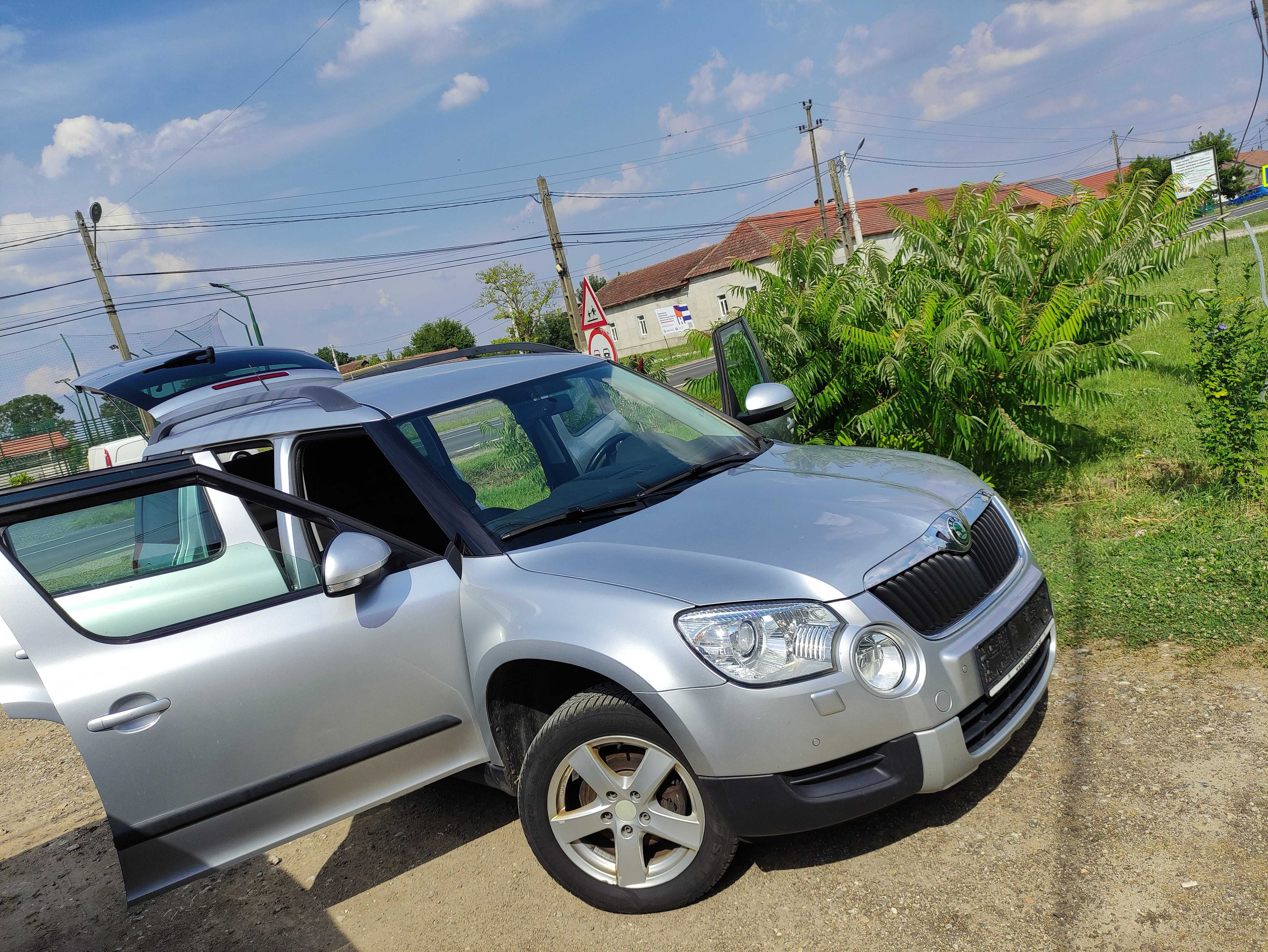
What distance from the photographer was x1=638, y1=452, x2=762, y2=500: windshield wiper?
3.54 metres

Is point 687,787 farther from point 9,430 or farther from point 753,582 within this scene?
point 9,430

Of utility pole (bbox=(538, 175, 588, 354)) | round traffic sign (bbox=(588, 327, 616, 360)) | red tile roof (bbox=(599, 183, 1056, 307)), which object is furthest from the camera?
red tile roof (bbox=(599, 183, 1056, 307))

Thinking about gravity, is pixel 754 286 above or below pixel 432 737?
above

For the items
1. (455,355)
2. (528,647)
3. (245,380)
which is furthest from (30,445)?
(528,647)

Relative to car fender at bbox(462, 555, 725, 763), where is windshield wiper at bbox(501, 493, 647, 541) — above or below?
above

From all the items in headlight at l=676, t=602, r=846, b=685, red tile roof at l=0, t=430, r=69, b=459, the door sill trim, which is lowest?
the door sill trim

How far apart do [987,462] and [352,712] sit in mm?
5731

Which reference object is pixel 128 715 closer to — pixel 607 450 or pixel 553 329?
pixel 607 450

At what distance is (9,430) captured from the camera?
1044 inches

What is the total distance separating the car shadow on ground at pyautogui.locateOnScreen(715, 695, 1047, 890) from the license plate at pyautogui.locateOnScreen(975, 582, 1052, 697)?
0.41m

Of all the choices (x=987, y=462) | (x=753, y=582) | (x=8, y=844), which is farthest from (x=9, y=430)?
(x=753, y=582)

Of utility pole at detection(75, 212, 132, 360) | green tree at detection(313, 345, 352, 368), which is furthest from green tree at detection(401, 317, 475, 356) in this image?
utility pole at detection(75, 212, 132, 360)

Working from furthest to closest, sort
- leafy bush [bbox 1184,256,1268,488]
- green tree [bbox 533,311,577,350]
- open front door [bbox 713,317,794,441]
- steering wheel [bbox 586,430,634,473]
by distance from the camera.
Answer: green tree [bbox 533,311,577,350], leafy bush [bbox 1184,256,1268,488], open front door [bbox 713,317,794,441], steering wheel [bbox 586,430,634,473]

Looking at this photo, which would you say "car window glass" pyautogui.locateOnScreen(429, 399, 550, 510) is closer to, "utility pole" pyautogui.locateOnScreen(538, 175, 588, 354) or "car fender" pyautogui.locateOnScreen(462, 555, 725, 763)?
"car fender" pyautogui.locateOnScreen(462, 555, 725, 763)
